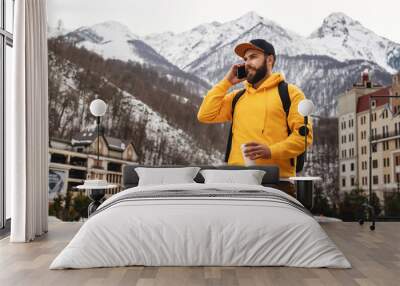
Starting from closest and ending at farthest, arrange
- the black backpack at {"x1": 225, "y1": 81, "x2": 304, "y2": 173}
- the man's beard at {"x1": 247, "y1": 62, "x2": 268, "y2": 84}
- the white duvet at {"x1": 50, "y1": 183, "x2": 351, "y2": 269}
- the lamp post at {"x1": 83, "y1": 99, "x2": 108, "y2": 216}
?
the white duvet at {"x1": 50, "y1": 183, "x2": 351, "y2": 269}, the lamp post at {"x1": 83, "y1": 99, "x2": 108, "y2": 216}, the black backpack at {"x1": 225, "y1": 81, "x2": 304, "y2": 173}, the man's beard at {"x1": 247, "y1": 62, "x2": 268, "y2": 84}

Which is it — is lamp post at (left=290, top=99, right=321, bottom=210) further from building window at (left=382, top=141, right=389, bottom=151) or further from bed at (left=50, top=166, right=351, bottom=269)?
bed at (left=50, top=166, right=351, bottom=269)

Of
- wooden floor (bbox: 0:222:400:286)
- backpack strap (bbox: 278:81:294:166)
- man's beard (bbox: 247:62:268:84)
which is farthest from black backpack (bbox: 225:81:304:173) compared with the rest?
wooden floor (bbox: 0:222:400:286)

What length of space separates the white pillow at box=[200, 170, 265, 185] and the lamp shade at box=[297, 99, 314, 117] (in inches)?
36.2

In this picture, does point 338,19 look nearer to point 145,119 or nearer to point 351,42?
point 351,42

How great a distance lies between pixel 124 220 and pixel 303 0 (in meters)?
4.38

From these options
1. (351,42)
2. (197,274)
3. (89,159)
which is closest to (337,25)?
(351,42)

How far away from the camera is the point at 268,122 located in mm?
6520

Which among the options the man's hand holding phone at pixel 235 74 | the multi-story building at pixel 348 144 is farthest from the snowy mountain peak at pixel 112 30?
the multi-story building at pixel 348 144

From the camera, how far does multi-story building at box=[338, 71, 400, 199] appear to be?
6.81 metres

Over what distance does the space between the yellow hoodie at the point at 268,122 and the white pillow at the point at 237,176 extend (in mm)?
522

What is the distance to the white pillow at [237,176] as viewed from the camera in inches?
233

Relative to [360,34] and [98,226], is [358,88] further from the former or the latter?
[98,226]

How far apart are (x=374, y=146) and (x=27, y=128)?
427 centimetres

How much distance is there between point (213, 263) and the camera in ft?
12.5
